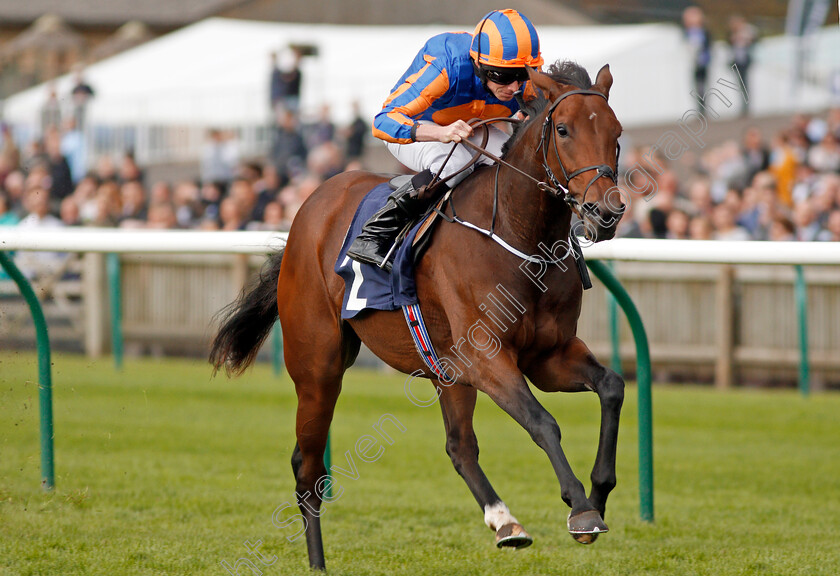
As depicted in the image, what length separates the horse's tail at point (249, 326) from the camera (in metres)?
5.07

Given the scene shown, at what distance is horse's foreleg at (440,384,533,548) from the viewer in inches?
163

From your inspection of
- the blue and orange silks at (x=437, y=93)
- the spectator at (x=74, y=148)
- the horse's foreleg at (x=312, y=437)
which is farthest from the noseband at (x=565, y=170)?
the spectator at (x=74, y=148)

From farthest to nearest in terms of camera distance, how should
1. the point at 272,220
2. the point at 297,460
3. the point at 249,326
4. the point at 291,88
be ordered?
1. the point at 291,88
2. the point at 272,220
3. the point at 249,326
4. the point at 297,460

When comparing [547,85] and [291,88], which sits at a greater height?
[547,85]

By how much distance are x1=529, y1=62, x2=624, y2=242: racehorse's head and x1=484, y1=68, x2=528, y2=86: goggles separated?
241 mm

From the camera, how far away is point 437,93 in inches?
165

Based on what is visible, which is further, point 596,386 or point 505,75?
point 505,75

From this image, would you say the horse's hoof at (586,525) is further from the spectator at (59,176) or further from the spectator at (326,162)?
the spectator at (59,176)

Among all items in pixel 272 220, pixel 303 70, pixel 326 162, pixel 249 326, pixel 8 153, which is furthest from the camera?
pixel 303 70

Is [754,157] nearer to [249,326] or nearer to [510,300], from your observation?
[249,326]

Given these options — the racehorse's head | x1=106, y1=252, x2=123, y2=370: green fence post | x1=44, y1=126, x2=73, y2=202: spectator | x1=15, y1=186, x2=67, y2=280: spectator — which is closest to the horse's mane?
the racehorse's head

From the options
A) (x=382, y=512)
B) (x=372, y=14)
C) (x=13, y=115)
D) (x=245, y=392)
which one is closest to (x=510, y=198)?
(x=382, y=512)

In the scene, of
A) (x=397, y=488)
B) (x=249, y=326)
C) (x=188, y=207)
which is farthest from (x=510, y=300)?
(x=188, y=207)

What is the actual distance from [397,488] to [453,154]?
2.46 m
